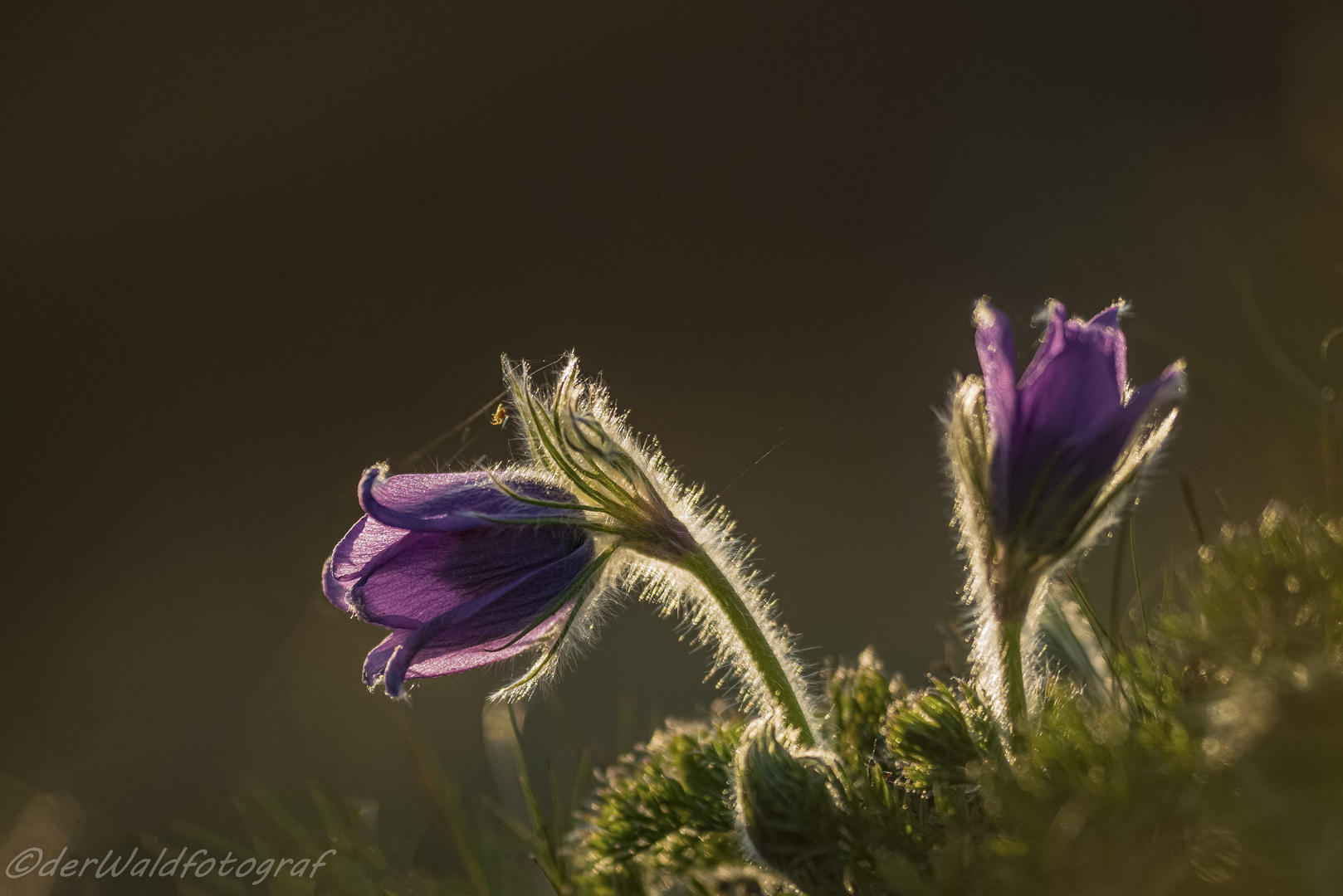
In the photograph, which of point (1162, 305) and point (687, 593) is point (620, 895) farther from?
point (1162, 305)

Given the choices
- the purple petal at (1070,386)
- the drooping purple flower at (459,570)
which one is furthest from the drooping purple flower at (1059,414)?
the drooping purple flower at (459,570)

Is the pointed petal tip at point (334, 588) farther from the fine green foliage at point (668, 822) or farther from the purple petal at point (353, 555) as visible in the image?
the fine green foliage at point (668, 822)

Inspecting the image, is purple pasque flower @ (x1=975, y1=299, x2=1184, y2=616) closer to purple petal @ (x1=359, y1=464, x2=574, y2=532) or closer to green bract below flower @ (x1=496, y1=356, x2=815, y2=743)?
green bract below flower @ (x1=496, y1=356, x2=815, y2=743)

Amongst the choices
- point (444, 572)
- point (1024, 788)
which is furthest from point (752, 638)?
point (1024, 788)

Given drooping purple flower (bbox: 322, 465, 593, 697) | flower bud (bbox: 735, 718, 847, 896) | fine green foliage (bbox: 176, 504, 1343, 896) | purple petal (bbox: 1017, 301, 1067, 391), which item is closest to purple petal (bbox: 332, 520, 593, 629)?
drooping purple flower (bbox: 322, 465, 593, 697)

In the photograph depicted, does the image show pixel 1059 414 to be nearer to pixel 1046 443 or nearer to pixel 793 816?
pixel 1046 443

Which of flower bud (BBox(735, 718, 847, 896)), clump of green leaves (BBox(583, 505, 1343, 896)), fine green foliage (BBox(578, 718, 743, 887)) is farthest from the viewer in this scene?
fine green foliage (BBox(578, 718, 743, 887))

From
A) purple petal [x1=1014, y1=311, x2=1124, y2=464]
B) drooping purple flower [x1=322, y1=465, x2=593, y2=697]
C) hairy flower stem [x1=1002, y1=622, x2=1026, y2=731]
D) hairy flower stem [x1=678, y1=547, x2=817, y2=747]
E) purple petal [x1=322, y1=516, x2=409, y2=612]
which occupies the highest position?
purple petal [x1=322, y1=516, x2=409, y2=612]
